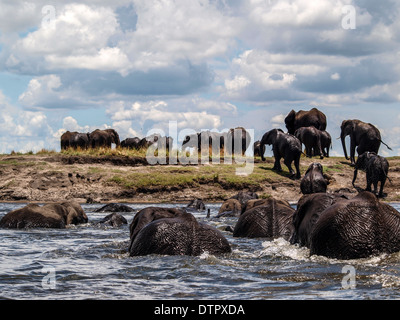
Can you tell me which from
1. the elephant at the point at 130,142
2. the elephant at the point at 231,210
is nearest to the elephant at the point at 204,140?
the elephant at the point at 130,142

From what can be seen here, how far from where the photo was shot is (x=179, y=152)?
35250 millimetres

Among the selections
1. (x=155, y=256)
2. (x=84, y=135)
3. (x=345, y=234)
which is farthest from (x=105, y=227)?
(x=84, y=135)

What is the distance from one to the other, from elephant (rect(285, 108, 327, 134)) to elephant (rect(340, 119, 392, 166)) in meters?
3.15

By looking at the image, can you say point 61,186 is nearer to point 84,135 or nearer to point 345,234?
point 84,135

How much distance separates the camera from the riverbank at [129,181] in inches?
1140

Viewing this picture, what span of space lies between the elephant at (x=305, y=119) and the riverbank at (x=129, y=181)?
7277 mm

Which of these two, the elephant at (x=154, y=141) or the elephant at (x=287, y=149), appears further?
the elephant at (x=154, y=141)

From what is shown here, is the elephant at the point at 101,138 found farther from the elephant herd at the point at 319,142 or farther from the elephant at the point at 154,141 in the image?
the elephant herd at the point at 319,142

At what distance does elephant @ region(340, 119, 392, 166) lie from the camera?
116 feet

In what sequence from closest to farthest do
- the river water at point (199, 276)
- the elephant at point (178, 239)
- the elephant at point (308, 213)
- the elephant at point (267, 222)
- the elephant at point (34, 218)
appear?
the river water at point (199, 276) → the elephant at point (178, 239) → the elephant at point (308, 213) → the elephant at point (267, 222) → the elephant at point (34, 218)

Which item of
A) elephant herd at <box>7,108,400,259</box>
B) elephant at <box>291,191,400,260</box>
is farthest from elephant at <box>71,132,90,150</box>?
elephant at <box>291,191,400,260</box>

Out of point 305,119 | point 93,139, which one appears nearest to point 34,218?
point 93,139
